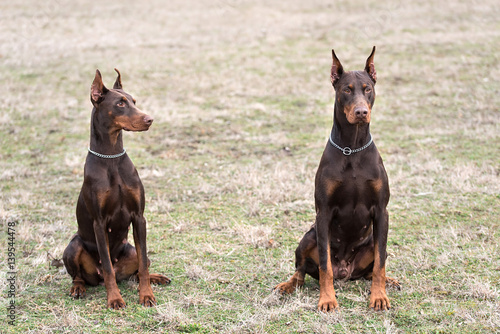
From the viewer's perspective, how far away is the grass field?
185 inches

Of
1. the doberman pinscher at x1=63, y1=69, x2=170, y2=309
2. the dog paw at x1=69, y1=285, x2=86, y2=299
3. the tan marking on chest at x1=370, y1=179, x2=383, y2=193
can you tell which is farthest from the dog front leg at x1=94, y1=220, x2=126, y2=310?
the tan marking on chest at x1=370, y1=179, x2=383, y2=193

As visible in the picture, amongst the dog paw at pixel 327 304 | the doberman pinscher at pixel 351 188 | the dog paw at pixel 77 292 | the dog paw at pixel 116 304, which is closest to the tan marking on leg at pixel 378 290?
the doberman pinscher at pixel 351 188

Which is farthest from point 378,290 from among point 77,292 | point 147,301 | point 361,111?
point 77,292

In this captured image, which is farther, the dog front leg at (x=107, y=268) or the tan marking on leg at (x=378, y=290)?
the dog front leg at (x=107, y=268)

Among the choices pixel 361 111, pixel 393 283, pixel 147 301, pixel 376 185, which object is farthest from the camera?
pixel 393 283

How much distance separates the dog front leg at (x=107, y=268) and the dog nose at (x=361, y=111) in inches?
91.2

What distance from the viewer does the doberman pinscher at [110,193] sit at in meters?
4.70

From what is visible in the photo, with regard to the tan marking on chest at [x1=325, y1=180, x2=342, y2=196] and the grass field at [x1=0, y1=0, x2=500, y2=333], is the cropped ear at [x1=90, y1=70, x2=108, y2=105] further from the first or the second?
the tan marking on chest at [x1=325, y1=180, x2=342, y2=196]

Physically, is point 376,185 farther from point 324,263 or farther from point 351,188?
point 324,263

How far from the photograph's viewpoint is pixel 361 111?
429 centimetres

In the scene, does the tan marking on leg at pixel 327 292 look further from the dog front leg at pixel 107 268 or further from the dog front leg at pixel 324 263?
the dog front leg at pixel 107 268

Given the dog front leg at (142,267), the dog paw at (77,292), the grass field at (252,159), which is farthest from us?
the dog paw at (77,292)

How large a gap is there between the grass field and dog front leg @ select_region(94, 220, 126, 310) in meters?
0.17

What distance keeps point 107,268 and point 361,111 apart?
2507 millimetres
